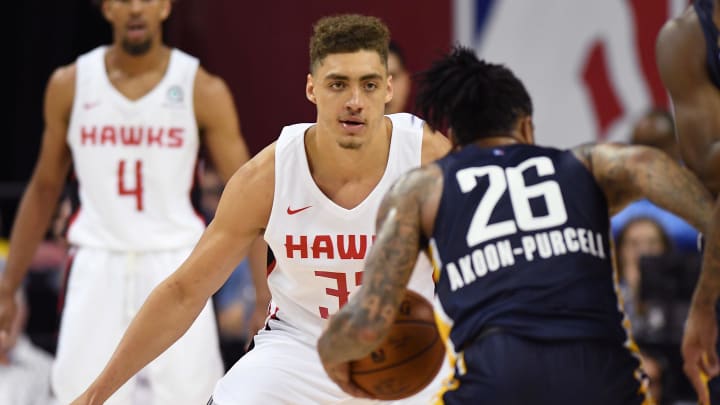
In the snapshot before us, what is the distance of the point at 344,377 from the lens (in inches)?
163

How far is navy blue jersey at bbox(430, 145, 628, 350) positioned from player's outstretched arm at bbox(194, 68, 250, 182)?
2.77 meters

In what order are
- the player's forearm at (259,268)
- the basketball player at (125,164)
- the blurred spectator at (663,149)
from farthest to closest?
the blurred spectator at (663,149), the basketball player at (125,164), the player's forearm at (259,268)

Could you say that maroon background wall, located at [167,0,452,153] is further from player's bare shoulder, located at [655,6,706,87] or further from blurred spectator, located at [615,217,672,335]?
player's bare shoulder, located at [655,6,706,87]

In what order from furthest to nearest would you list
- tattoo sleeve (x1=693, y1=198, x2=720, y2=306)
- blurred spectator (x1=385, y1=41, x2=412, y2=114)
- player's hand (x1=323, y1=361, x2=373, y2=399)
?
blurred spectator (x1=385, y1=41, x2=412, y2=114)
player's hand (x1=323, y1=361, x2=373, y2=399)
tattoo sleeve (x1=693, y1=198, x2=720, y2=306)

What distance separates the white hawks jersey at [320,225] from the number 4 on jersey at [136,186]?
162 centimetres

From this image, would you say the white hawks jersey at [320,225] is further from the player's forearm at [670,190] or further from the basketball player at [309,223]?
the player's forearm at [670,190]

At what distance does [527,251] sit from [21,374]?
4.90 m

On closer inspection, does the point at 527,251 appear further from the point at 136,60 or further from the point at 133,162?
the point at 136,60

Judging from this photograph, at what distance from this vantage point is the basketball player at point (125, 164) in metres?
6.41

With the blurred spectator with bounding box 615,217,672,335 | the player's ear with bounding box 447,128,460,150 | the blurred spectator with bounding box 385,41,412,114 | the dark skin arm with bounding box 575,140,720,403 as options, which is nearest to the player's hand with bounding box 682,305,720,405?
the dark skin arm with bounding box 575,140,720,403

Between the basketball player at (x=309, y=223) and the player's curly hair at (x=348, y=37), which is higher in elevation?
the player's curly hair at (x=348, y=37)

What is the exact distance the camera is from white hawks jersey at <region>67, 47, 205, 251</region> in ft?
21.3

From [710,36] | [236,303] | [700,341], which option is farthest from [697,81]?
[236,303]

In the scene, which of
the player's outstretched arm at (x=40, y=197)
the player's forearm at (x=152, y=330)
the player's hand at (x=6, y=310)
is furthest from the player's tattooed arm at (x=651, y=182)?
the player's hand at (x=6, y=310)
